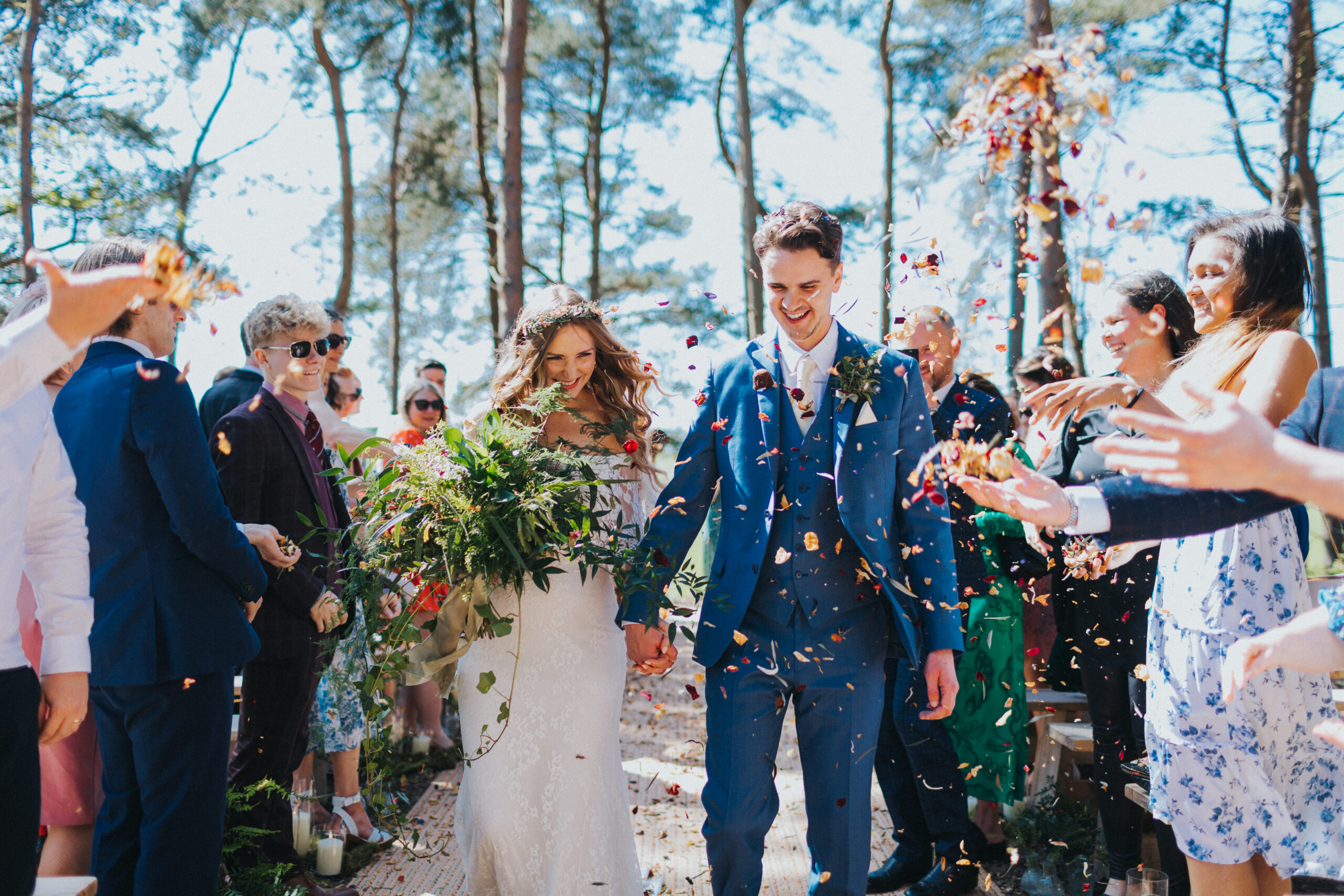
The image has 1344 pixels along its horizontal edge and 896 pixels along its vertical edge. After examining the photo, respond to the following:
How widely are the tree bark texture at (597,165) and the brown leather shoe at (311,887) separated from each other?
1363cm

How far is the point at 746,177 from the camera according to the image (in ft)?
44.0

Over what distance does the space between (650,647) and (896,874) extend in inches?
71.2

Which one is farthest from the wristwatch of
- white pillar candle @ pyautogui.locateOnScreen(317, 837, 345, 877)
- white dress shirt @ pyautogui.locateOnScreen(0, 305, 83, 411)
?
white pillar candle @ pyautogui.locateOnScreen(317, 837, 345, 877)

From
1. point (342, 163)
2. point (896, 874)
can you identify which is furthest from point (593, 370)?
point (342, 163)

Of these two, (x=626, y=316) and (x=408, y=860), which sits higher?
(x=626, y=316)

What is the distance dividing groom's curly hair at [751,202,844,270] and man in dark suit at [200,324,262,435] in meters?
2.44

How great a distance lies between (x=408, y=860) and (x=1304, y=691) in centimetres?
355

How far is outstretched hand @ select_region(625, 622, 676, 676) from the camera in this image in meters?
2.87

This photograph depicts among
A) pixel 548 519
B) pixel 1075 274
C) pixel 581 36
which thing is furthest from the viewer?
pixel 581 36

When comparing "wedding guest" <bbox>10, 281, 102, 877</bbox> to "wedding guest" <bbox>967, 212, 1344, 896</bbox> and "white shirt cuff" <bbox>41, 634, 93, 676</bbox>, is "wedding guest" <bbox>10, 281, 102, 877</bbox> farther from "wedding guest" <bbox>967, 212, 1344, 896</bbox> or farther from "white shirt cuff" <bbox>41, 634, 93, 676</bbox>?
"wedding guest" <bbox>967, 212, 1344, 896</bbox>

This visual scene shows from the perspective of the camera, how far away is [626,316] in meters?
17.2

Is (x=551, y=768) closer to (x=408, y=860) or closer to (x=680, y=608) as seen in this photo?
(x=680, y=608)

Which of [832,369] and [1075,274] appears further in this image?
[1075,274]

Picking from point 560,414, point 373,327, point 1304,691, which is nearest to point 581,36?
point 373,327
